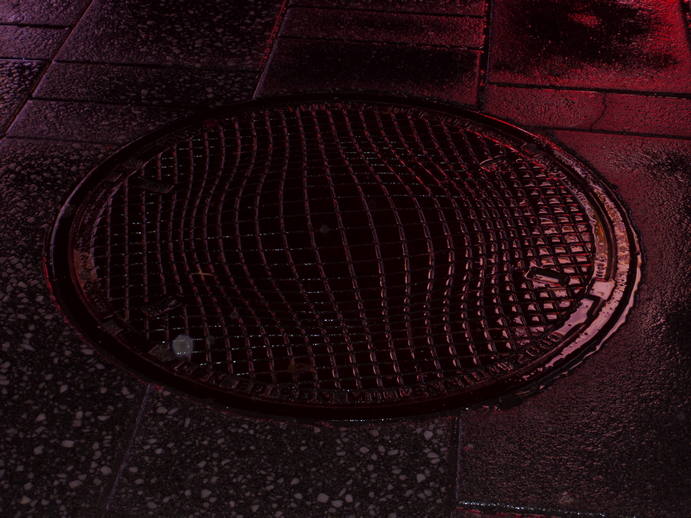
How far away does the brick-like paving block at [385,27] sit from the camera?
3.54 m

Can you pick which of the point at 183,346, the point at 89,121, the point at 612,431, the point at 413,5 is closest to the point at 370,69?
the point at 413,5

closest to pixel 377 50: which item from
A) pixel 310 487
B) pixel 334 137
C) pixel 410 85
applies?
pixel 410 85

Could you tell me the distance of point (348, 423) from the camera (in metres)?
1.97

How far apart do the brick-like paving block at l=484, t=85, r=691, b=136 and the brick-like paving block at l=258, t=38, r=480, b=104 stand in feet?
0.51

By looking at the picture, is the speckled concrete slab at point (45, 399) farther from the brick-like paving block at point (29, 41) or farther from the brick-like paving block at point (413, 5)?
the brick-like paving block at point (413, 5)

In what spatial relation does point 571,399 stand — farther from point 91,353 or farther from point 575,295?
point 91,353

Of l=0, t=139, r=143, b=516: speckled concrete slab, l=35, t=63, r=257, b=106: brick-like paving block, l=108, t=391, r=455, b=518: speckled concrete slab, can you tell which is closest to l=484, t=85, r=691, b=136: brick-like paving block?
l=35, t=63, r=257, b=106: brick-like paving block

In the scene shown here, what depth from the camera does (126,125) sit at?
297cm

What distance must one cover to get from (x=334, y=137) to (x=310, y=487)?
1.39 m

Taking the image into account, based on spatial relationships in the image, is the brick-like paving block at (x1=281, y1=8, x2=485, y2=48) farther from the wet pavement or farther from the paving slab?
the paving slab

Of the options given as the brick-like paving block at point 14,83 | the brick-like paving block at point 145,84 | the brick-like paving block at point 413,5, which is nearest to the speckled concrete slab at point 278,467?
the brick-like paving block at point 145,84

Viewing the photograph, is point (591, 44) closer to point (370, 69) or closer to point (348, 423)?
point (370, 69)

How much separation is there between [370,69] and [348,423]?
1821 millimetres

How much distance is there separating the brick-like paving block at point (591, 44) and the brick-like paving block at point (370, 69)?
0.19 metres
